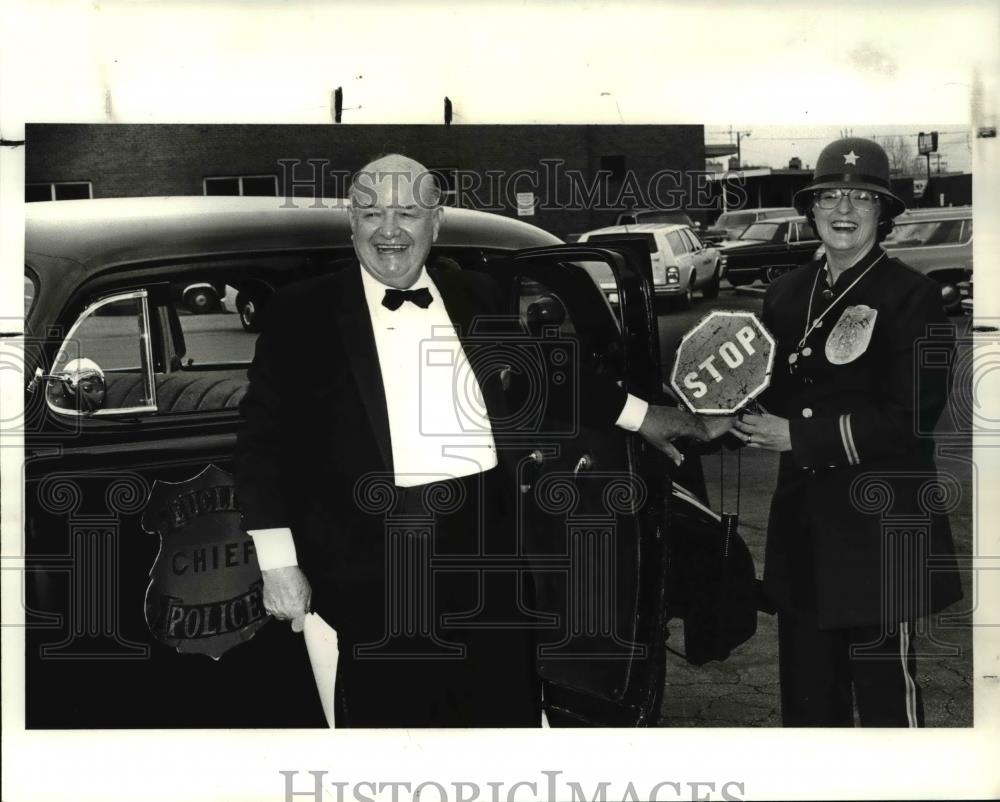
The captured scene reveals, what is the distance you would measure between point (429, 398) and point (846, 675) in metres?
1.45

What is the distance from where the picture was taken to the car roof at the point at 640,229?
10.8ft

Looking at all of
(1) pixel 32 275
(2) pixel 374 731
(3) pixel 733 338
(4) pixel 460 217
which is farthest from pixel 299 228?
(2) pixel 374 731

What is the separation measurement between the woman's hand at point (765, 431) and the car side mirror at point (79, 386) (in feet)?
5.94

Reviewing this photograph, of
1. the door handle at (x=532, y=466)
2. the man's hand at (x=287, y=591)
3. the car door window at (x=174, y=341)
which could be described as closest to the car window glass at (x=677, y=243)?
the door handle at (x=532, y=466)

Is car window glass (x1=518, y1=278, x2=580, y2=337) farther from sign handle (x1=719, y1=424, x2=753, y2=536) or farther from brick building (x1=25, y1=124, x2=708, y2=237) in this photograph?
sign handle (x1=719, y1=424, x2=753, y2=536)

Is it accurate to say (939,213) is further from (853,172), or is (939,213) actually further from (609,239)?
(609,239)

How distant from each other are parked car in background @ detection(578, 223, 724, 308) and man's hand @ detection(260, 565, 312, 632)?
126cm

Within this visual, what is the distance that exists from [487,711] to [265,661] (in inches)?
26.4

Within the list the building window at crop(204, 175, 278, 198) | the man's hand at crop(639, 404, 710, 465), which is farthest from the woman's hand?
the building window at crop(204, 175, 278, 198)

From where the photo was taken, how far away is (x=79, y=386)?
319 centimetres

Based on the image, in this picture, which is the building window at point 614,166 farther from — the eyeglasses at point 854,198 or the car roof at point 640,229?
the eyeglasses at point 854,198

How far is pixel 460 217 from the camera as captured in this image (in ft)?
10.7

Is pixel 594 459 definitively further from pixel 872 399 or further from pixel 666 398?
pixel 872 399

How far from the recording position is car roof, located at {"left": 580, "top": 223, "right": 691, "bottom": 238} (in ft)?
10.8
